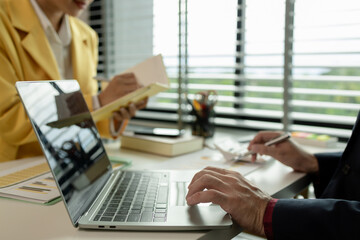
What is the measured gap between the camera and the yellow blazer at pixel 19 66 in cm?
120

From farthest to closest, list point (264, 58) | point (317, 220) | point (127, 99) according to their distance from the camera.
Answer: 1. point (264, 58)
2. point (127, 99)
3. point (317, 220)

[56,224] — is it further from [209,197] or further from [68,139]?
[209,197]

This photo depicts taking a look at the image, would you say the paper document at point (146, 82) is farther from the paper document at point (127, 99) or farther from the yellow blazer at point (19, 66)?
the yellow blazer at point (19, 66)

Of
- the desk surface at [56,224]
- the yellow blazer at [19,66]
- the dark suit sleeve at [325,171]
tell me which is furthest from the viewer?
the yellow blazer at [19,66]

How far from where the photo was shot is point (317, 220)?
27.1 inches

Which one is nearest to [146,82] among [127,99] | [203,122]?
[127,99]

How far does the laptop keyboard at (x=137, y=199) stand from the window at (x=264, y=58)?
92cm

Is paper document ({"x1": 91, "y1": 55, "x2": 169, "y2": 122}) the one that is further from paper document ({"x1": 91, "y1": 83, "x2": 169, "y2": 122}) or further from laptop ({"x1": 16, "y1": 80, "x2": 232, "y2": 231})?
laptop ({"x1": 16, "y1": 80, "x2": 232, "y2": 231})

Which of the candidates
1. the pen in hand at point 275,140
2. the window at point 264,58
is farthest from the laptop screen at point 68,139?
the window at point 264,58

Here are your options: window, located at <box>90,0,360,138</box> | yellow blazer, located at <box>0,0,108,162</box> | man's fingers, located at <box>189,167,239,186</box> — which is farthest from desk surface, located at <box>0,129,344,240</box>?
window, located at <box>90,0,360,138</box>

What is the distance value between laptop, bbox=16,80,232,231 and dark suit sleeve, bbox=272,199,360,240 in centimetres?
12

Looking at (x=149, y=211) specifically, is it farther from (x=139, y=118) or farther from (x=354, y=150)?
(x=139, y=118)

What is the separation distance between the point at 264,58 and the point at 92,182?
130 centimetres

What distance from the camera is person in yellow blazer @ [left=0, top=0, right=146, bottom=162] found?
1.21 meters
